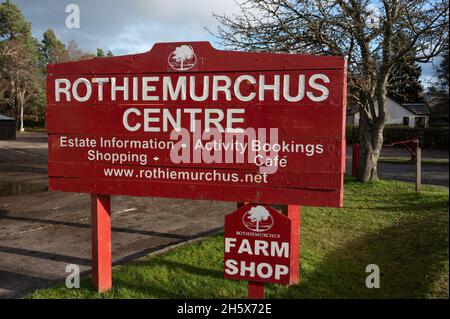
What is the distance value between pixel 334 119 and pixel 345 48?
7.21 meters

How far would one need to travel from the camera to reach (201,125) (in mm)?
3656

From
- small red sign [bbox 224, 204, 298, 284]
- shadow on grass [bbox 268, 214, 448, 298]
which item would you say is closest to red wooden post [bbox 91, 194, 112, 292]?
small red sign [bbox 224, 204, 298, 284]

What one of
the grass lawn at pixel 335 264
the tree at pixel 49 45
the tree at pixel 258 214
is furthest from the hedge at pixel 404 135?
the tree at pixel 49 45

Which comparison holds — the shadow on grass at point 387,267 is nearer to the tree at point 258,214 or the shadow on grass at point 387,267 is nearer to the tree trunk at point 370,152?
the tree at point 258,214

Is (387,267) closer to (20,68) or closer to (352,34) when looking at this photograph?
(352,34)

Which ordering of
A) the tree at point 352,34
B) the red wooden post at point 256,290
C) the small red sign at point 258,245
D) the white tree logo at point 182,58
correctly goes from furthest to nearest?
the tree at point 352,34, the white tree logo at point 182,58, the red wooden post at point 256,290, the small red sign at point 258,245

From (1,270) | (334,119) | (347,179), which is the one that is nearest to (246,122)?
(334,119)

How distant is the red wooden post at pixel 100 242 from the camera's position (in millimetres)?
4223

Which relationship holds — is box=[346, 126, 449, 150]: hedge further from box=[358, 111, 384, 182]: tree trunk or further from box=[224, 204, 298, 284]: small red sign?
box=[224, 204, 298, 284]: small red sign

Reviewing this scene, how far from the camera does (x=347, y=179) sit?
1198cm

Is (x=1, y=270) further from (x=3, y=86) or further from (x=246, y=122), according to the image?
(x=3, y=86)

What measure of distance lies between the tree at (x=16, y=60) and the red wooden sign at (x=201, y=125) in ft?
140

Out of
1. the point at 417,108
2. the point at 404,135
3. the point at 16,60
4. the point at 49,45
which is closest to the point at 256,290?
the point at 404,135

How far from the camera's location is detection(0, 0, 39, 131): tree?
4222cm
